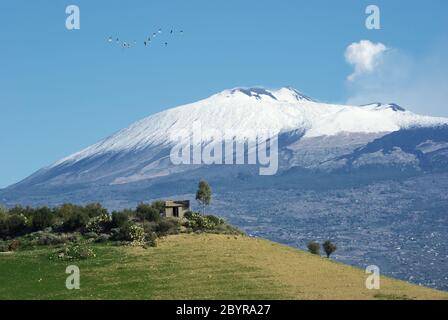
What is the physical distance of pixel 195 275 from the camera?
2383 inches

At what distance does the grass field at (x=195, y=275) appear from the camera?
55.3 m

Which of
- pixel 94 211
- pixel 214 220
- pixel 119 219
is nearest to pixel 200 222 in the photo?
pixel 214 220

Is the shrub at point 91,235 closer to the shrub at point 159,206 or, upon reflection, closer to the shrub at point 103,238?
the shrub at point 103,238

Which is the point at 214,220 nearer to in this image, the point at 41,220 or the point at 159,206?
the point at 159,206

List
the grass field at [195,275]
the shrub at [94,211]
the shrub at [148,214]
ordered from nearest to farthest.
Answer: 1. the grass field at [195,275]
2. the shrub at [148,214]
3. the shrub at [94,211]

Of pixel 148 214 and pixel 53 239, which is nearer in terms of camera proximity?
pixel 53 239

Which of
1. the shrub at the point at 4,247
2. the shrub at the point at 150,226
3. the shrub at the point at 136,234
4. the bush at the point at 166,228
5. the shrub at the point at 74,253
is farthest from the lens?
the bush at the point at 166,228

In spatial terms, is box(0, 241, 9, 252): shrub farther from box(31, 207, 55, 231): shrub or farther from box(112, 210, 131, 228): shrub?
box(112, 210, 131, 228): shrub

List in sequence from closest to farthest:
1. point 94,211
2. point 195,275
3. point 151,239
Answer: point 195,275, point 151,239, point 94,211

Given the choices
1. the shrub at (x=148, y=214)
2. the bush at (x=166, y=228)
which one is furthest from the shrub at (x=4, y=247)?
the bush at (x=166, y=228)

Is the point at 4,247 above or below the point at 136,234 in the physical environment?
below

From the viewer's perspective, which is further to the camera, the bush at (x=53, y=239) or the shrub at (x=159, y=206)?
the shrub at (x=159, y=206)

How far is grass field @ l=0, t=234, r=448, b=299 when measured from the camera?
55.3m
